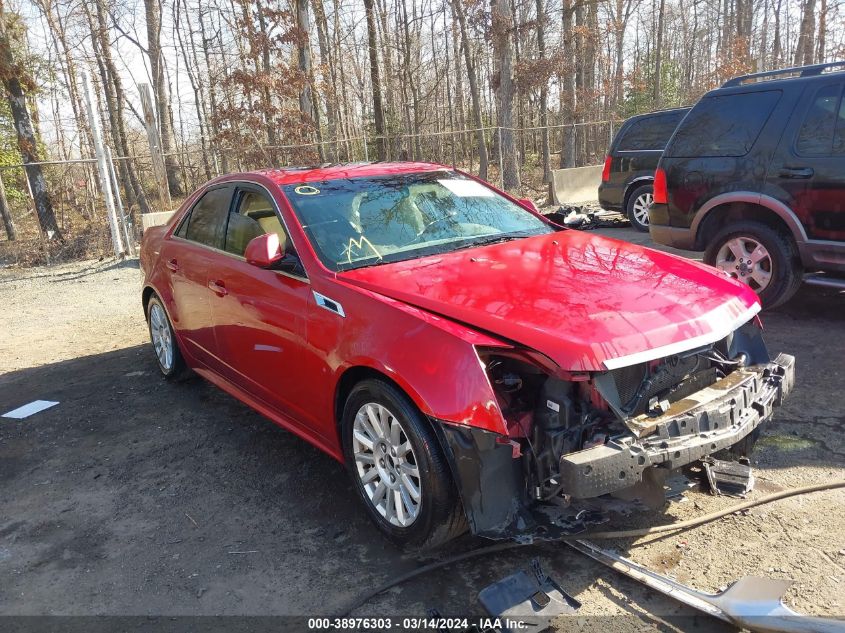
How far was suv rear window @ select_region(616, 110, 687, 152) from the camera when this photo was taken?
10469mm

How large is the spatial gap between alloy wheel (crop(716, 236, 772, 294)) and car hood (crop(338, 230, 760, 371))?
2804mm

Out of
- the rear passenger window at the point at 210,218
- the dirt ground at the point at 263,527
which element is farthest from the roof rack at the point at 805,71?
the rear passenger window at the point at 210,218

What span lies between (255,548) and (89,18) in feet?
93.3

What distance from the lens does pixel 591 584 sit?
271 cm

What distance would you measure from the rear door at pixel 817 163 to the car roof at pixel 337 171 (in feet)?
10.3

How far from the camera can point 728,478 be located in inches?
131

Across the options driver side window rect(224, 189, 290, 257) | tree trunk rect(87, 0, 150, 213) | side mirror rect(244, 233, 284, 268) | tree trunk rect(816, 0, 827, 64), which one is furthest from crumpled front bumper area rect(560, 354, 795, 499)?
tree trunk rect(816, 0, 827, 64)

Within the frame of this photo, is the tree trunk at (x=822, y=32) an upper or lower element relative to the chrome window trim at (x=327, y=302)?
upper

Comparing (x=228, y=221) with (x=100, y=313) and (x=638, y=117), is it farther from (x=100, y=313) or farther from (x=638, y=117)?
(x=638, y=117)

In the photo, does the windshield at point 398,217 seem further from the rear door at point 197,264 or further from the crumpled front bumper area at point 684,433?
the crumpled front bumper area at point 684,433

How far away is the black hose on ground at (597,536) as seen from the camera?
277cm

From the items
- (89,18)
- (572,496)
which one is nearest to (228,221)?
(572,496)

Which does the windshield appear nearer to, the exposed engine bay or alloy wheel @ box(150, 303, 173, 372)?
the exposed engine bay

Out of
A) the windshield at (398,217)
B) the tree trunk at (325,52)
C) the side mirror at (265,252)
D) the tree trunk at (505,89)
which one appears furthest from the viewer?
the tree trunk at (325,52)
